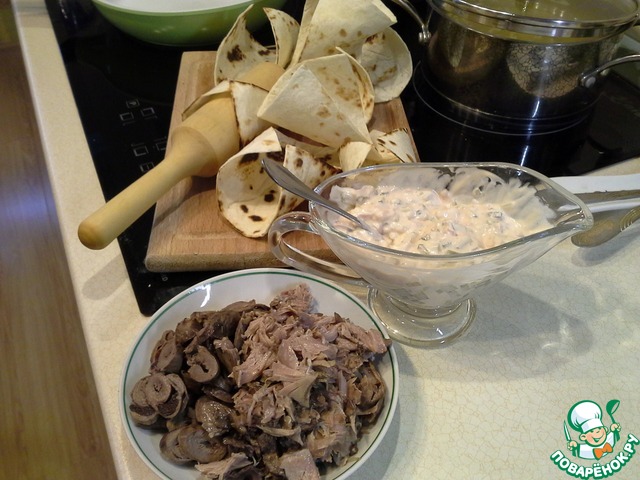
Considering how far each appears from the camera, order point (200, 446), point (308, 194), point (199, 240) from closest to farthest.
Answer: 1. point (200, 446)
2. point (308, 194)
3. point (199, 240)

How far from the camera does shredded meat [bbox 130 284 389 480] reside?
515 mm

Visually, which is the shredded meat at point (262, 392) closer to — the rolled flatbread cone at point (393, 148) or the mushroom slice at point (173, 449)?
the mushroom slice at point (173, 449)

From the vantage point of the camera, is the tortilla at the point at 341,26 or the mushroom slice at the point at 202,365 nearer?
the mushroom slice at the point at 202,365

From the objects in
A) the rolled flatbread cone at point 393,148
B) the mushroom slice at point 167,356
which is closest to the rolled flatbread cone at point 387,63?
the rolled flatbread cone at point 393,148

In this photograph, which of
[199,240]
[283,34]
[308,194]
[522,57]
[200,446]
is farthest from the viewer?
[283,34]

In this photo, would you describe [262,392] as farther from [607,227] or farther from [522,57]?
[522,57]

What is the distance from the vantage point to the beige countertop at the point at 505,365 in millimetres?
593

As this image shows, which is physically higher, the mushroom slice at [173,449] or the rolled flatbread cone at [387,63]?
the rolled flatbread cone at [387,63]

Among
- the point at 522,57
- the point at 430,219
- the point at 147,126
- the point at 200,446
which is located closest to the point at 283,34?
the point at 147,126

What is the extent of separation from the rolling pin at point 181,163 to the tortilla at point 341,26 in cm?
11

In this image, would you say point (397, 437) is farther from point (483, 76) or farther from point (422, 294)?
point (483, 76)

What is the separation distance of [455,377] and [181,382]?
33 cm

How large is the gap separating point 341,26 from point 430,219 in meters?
0.50

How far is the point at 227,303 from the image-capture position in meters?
0.69
